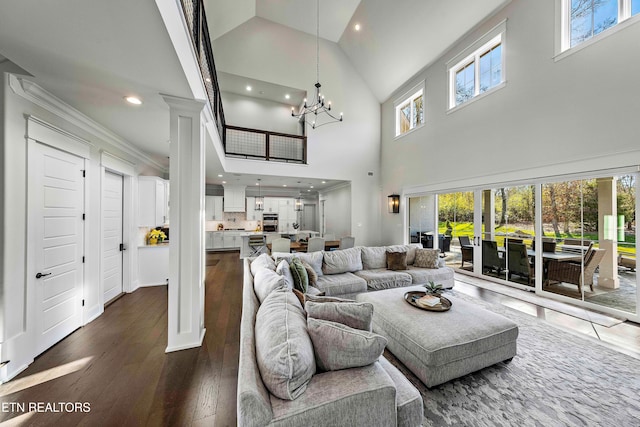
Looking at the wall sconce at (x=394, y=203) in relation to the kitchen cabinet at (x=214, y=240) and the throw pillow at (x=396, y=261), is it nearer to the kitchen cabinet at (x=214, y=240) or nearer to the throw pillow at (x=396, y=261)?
the throw pillow at (x=396, y=261)

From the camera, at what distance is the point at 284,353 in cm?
111

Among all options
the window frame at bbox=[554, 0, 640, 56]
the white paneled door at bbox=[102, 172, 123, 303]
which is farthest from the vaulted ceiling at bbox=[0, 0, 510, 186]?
the window frame at bbox=[554, 0, 640, 56]

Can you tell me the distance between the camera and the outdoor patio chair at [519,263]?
13.4 ft

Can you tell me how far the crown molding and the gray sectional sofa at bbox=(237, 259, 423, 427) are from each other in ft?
9.78

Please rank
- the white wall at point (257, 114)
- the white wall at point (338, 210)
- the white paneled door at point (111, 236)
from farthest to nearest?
1. the white wall at point (257, 114)
2. the white wall at point (338, 210)
3. the white paneled door at point (111, 236)

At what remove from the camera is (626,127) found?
9.58 feet

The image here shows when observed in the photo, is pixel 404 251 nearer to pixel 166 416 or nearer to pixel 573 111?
pixel 573 111

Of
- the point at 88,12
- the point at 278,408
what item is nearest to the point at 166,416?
the point at 278,408

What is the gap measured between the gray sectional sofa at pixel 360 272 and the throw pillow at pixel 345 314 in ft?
6.12

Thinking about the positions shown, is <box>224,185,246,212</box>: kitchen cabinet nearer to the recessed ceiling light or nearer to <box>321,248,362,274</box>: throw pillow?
<box>321,248,362,274</box>: throw pillow

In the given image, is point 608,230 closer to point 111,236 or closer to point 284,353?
point 284,353

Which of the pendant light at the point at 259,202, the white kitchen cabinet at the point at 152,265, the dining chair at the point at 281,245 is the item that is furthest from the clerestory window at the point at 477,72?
the white kitchen cabinet at the point at 152,265

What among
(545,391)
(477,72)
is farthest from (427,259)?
(477,72)

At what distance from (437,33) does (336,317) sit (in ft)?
21.8
